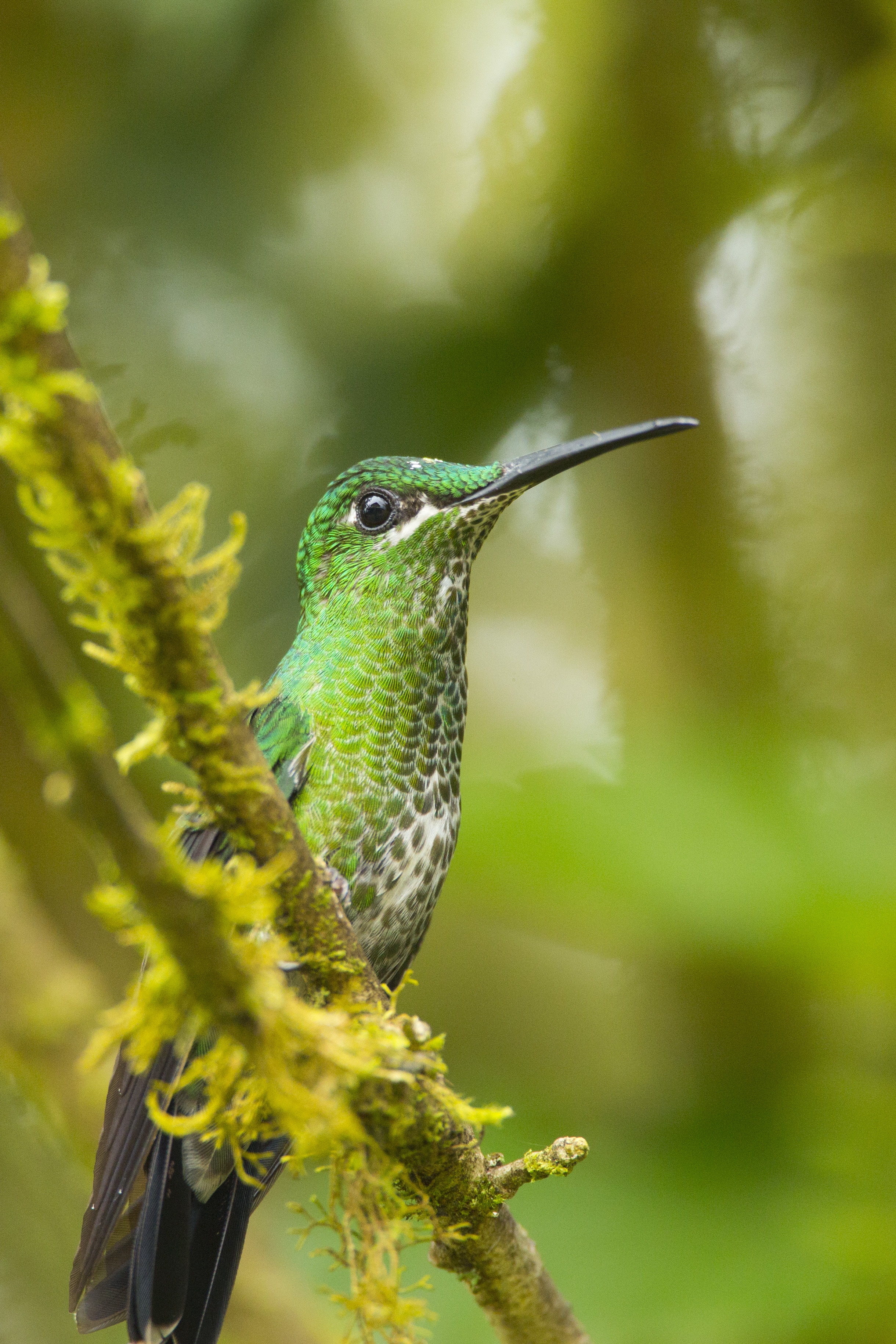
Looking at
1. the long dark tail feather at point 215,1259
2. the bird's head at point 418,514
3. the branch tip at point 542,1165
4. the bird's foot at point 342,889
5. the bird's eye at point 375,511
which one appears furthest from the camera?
the bird's eye at point 375,511

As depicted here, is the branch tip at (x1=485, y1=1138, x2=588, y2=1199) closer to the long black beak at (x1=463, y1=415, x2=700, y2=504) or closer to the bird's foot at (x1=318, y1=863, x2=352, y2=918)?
the bird's foot at (x1=318, y1=863, x2=352, y2=918)

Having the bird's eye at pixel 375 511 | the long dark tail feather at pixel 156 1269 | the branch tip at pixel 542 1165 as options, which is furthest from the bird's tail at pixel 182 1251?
the bird's eye at pixel 375 511

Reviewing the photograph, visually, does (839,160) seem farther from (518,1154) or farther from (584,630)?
(518,1154)

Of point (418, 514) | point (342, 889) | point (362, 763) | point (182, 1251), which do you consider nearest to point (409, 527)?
point (418, 514)

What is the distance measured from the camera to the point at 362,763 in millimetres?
1880

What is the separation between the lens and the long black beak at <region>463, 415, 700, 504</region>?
1.95 metres

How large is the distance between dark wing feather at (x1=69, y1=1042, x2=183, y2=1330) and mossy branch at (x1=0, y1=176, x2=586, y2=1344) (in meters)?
0.36

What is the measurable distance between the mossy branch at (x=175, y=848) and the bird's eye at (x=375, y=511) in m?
1.01

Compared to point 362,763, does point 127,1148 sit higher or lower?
lower

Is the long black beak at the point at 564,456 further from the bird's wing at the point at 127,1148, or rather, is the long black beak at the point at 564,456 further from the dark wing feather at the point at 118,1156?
the dark wing feather at the point at 118,1156

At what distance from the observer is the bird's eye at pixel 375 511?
2119 mm

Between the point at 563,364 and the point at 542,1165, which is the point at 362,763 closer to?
the point at 542,1165

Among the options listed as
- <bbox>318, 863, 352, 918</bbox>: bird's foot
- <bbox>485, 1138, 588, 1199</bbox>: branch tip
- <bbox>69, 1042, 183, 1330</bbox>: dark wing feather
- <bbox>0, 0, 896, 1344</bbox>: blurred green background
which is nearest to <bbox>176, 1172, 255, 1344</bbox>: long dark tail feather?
<bbox>69, 1042, 183, 1330</bbox>: dark wing feather

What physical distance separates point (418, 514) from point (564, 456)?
0.97 ft
